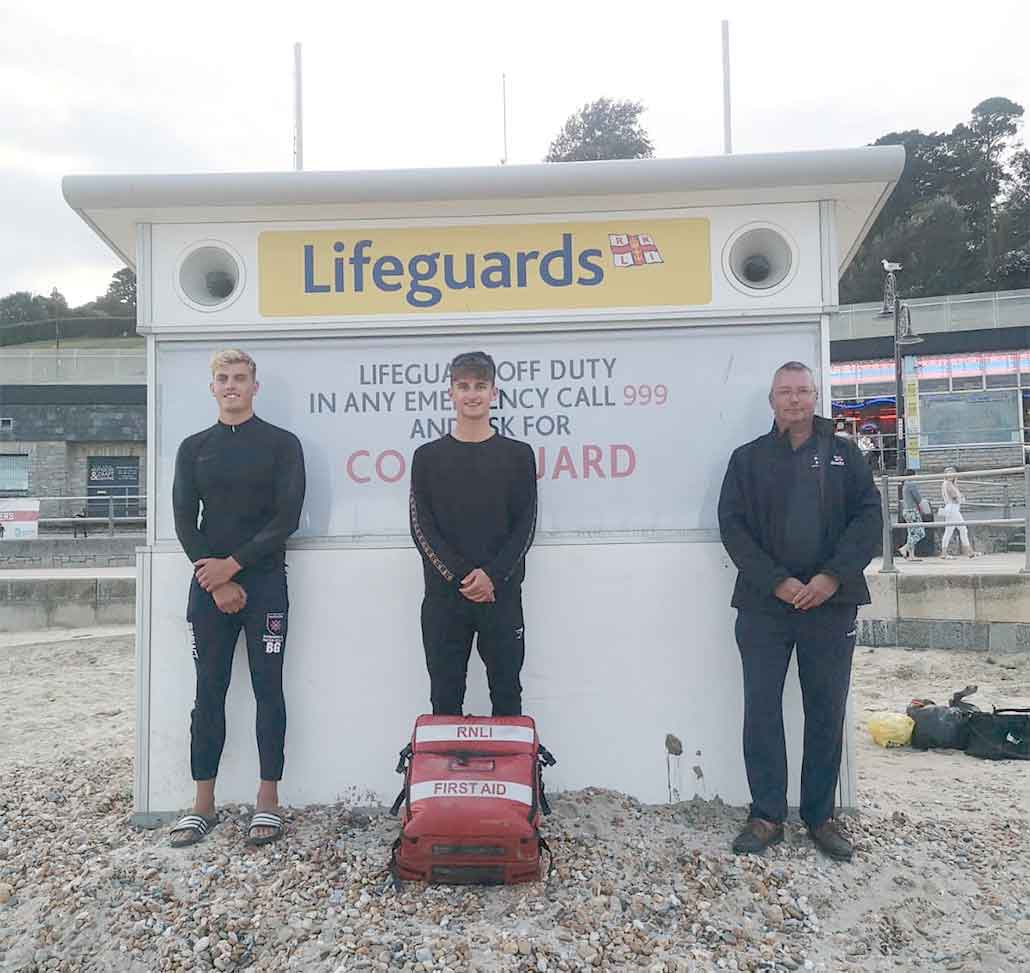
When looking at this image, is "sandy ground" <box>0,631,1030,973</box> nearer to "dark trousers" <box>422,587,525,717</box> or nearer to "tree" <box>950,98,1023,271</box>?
"dark trousers" <box>422,587,525,717</box>

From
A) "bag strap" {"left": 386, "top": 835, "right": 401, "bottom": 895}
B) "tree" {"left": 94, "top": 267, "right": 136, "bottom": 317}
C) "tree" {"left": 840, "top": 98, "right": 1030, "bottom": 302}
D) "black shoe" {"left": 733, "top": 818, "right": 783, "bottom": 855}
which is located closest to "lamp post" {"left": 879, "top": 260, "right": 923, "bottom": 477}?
"tree" {"left": 840, "top": 98, "right": 1030, "bottom": 302}

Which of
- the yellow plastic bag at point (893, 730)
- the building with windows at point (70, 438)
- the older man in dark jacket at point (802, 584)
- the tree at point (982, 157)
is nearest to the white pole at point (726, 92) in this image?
the older man in dark jacket at point (802, 584)

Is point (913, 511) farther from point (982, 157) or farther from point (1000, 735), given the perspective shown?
point (982, 157)

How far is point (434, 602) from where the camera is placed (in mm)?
3543

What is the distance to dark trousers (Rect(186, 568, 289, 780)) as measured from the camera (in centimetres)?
364

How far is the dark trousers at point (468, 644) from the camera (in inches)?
139

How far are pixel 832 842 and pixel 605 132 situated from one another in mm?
61832

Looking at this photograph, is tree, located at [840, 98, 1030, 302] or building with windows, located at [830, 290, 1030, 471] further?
tree, located at [840, 98, 1030, 302]

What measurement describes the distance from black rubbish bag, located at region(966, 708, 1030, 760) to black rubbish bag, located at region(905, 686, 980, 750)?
53 mm

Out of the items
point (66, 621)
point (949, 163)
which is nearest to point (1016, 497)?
point (66, 621)

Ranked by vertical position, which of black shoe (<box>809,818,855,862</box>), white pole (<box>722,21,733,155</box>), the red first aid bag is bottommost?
black shoe (<box>809,818,855,862</box>)

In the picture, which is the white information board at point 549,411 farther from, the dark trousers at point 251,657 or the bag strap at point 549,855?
the bag strap at point 549,855

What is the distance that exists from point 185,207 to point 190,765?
2293mm

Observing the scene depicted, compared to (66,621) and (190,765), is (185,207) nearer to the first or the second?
(190,765)
